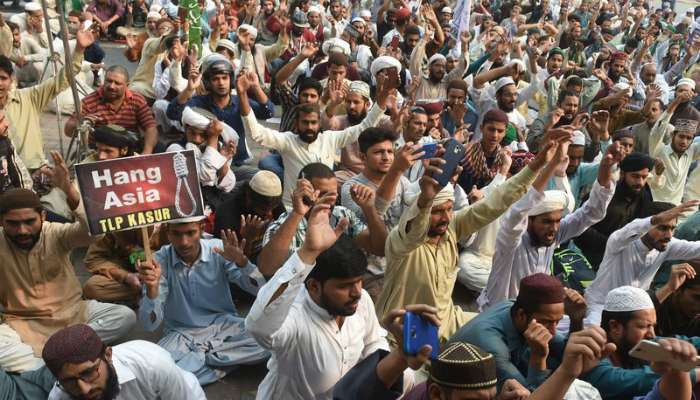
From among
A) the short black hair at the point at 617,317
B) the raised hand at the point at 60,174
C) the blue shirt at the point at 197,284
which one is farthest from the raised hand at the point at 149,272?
the short black hair at the point at 617,317

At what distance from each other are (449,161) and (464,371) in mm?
1229

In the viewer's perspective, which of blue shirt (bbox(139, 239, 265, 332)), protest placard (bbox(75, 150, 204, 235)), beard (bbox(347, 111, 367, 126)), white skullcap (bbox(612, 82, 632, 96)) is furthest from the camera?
white skullcap (bbox(612, 82, 632, 96))

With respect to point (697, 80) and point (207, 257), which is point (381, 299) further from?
point (697, 80)

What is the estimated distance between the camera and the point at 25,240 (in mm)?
3727

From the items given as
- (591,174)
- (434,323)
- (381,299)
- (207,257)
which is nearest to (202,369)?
(207,257)

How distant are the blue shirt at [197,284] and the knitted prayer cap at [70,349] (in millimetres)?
1189

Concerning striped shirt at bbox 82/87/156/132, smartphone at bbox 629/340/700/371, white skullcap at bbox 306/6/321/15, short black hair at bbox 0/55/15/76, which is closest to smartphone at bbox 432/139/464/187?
smartphone at bbox 629/340/700/371

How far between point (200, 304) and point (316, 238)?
A: 5.72ft

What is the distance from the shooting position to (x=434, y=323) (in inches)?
93.2

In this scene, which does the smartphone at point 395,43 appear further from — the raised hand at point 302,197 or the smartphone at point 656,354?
the smartphone at point 656,354

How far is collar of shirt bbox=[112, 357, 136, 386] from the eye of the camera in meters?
2.88

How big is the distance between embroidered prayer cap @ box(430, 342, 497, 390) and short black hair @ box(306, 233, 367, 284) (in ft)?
2.14

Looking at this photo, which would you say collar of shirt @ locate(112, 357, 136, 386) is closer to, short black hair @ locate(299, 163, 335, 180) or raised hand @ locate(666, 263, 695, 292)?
short black hair @ locate(299, 163, 335, 180)

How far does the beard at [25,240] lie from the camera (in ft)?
12.2
